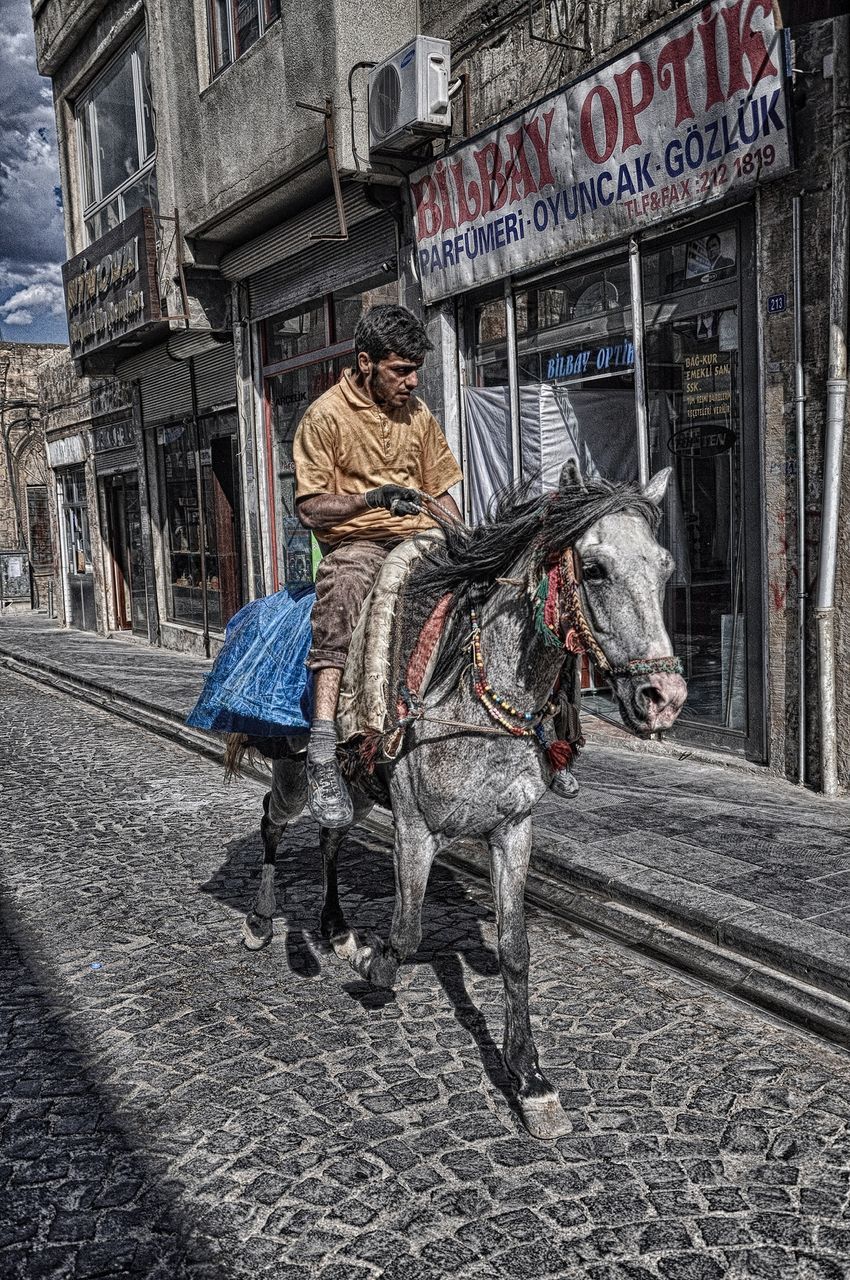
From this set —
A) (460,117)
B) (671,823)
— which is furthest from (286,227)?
(671,823)

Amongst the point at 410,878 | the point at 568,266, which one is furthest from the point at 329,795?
the point at 568,266

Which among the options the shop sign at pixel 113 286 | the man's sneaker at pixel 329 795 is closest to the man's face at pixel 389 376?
the man's sneaker at pixel 329 795

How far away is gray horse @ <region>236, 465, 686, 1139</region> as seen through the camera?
2936 millimetres

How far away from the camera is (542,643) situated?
10.9 ft

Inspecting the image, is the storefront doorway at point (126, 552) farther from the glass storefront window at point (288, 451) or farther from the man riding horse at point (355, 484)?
the man riding horse at point (355, 484)

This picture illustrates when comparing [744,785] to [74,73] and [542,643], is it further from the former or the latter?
[74,73]

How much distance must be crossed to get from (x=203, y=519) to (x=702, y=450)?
1032cm

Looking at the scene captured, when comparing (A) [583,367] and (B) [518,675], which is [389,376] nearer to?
(B) [518,675]

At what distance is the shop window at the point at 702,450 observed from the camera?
7996 mm

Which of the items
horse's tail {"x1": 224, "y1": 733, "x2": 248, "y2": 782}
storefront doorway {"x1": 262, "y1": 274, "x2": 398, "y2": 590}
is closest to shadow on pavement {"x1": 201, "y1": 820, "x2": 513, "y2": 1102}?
horse's tail {"x1": 224, "y1": 733, "x2": 248, "y2": 782}

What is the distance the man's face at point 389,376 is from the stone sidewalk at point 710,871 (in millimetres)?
2611

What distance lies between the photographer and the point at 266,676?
4.44 metres

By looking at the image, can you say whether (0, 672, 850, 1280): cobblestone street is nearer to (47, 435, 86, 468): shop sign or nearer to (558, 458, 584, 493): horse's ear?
(558, 458, 584, 493): horse's ear

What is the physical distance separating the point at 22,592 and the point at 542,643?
3212 cm
